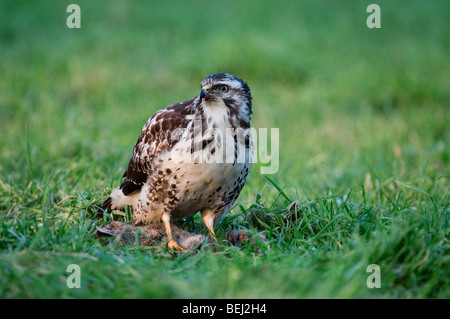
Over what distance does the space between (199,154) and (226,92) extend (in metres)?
0.48

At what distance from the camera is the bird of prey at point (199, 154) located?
383cm

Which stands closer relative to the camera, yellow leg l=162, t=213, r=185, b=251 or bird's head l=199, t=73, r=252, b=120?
bird's head l=199, t=73, r=252, b=120

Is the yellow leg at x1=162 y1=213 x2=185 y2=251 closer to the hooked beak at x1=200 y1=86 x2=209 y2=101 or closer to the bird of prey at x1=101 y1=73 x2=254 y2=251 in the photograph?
the bird of prey at x1=101 y1=73 x2=254 y2=251

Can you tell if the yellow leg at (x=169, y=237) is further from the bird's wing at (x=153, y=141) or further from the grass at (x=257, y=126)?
the bird's wing at (x=153, y=141)

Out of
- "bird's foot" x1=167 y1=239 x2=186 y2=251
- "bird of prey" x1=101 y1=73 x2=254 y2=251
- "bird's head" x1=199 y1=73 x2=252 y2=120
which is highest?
"bird's head" x1=199 y1=73 x2=252 y2=120


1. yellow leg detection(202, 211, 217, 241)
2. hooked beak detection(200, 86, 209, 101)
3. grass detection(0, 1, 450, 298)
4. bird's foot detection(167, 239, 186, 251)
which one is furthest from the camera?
yellow leg detection(202, 211, 217, 241)

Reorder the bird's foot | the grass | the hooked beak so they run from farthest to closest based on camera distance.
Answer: the bird's foot → the hooked beak → the grass

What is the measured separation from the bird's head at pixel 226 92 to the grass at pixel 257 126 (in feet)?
2.15

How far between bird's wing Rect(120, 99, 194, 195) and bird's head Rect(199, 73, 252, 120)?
212 mm

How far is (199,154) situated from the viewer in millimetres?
3801

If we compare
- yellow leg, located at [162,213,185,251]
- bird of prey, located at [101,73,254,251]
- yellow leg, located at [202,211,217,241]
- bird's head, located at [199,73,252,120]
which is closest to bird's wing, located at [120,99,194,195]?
bird of prey, located at [101,73,254,251]

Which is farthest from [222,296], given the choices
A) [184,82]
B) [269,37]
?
[269,37]

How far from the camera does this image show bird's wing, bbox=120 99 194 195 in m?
4.00

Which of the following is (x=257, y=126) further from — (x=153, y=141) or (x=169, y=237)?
(x=169, y=237)
